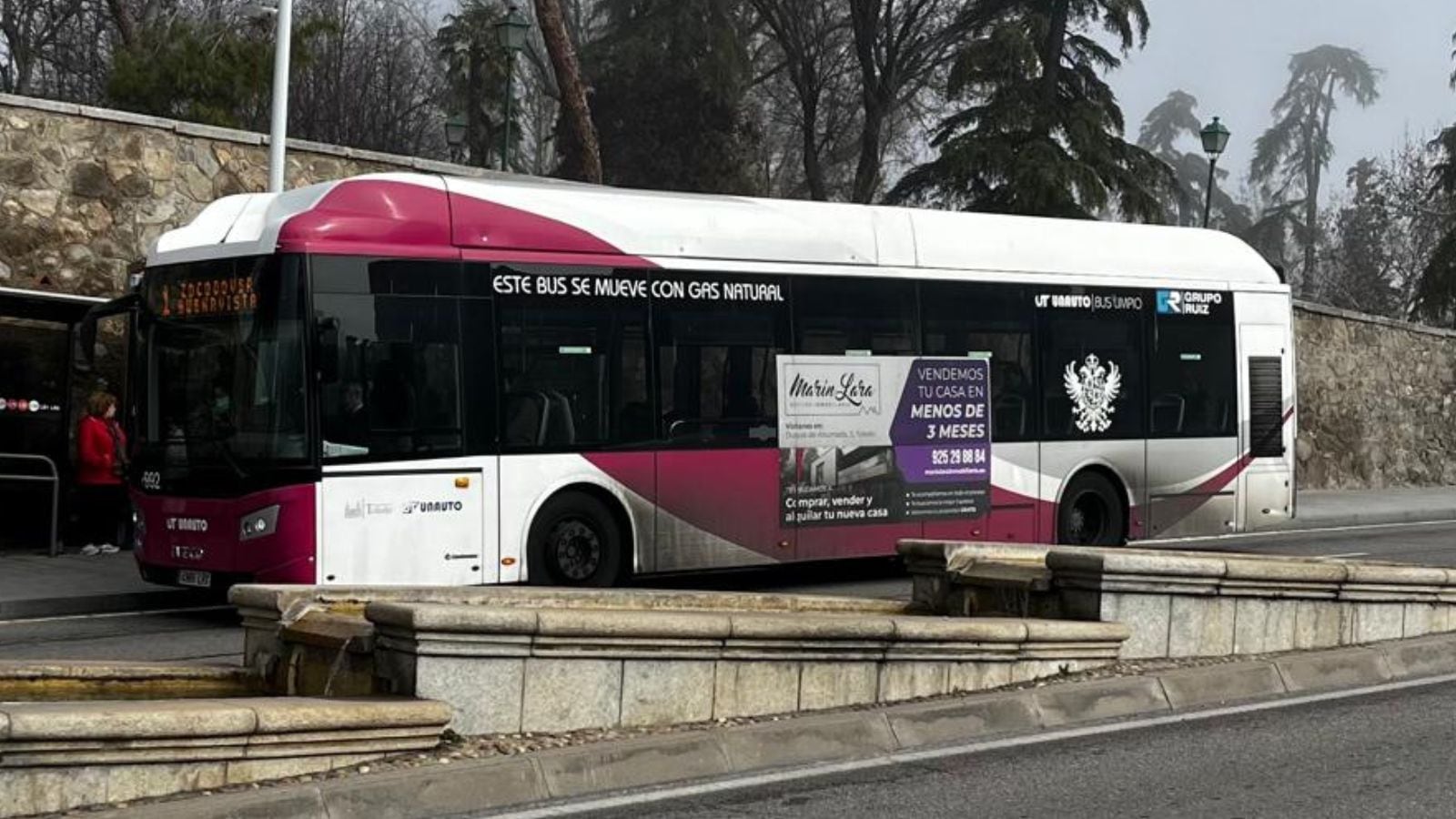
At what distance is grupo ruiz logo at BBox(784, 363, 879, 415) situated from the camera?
49.7ft

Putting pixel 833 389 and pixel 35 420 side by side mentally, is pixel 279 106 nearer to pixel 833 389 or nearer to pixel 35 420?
pixel 35 420

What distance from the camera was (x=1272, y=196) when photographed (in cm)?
9600

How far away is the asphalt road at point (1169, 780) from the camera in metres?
6.88

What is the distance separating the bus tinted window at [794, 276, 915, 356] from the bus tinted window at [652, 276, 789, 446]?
225 mm

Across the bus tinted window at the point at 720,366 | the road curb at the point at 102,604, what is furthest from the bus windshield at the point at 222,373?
the bus tinted window at the point at 720,366

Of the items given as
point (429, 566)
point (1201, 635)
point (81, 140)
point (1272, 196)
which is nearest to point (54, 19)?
point (81, 140)

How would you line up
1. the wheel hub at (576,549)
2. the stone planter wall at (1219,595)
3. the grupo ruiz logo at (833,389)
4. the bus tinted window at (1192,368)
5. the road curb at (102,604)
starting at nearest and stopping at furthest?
the stone planter wall at (1219,595) < the wheel hub at (576,549) < the road curb at (102,604) < the grupo ruiz logo at (833,389) < the bus tinted window at (1192,368)

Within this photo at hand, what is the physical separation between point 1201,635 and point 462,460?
571 centimetres

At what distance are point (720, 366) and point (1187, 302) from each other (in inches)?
230

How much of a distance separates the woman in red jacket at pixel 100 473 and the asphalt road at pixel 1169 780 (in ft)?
39.2

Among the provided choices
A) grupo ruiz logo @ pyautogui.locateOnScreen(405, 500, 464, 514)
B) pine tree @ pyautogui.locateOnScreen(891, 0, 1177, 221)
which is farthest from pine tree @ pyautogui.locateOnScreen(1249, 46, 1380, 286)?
grupo ruiz logo @ pyautogui.locateOnScreen(405, 500, 464, 514)

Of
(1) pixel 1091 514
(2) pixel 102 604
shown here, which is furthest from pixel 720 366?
(2) pixel 102 604

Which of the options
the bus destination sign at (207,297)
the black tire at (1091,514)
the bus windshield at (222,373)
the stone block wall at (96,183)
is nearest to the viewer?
the bus windshield at (222,373)

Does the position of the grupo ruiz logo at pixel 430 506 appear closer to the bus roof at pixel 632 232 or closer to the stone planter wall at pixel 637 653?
the bus roof at pixel 632 232
